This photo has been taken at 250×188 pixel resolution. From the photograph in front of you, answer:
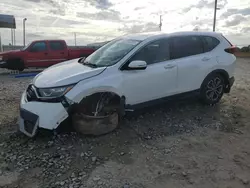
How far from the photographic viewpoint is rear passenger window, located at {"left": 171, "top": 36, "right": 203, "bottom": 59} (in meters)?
5.21

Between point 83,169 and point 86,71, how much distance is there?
5.38 ft

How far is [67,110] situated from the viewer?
393 centimetres

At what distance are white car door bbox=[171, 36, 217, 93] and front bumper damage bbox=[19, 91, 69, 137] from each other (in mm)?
2499

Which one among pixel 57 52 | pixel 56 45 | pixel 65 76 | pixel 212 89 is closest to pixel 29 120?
pixel 65 76

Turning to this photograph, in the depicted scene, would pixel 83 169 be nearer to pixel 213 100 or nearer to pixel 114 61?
pixel 114 61

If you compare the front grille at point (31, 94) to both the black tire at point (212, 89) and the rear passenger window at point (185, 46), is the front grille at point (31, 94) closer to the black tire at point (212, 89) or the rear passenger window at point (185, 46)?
the rear passenger window at point (185, 46)

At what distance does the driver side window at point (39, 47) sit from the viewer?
13.6m

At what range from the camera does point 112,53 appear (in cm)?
495

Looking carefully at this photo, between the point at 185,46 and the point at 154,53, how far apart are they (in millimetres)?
873

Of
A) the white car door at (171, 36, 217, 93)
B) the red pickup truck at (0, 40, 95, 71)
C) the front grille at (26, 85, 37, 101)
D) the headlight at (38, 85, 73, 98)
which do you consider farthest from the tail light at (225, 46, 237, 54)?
the red pickup truck at (0, 40, 95, 71)

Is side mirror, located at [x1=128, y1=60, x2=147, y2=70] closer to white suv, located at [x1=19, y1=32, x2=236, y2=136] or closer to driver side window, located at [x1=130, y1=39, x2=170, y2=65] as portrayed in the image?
white suv, located at [x1=19, y1=32, x2=236, y2=136]

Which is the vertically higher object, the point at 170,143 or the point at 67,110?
the point at 67,110

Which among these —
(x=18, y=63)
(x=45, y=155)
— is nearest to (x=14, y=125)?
(x=45, y=155)

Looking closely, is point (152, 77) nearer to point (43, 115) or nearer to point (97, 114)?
point (97, 114)
